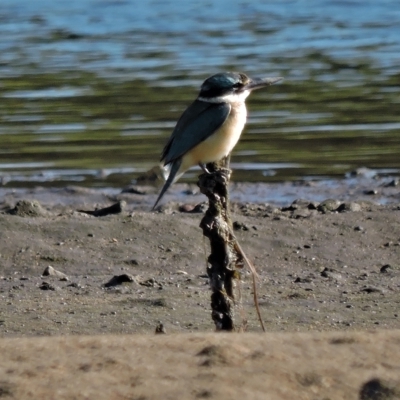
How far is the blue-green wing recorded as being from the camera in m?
7.17

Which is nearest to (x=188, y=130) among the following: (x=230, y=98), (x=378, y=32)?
(x=230, y=98)

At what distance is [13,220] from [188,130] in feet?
9.15

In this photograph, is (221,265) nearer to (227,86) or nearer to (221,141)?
(221,141)

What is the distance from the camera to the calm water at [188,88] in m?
12.7

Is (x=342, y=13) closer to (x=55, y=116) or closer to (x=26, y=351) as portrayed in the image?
(x=55, y=116)

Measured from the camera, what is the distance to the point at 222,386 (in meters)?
4.26

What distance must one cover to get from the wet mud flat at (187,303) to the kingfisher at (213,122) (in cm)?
64

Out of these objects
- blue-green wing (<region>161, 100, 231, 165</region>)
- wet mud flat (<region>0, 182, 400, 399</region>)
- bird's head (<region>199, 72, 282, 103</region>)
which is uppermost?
bird's head (<region>199, 72, 282, 103</region>)

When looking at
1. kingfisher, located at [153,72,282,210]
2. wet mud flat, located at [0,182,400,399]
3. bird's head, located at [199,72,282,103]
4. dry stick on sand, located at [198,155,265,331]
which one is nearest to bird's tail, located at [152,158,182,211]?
kingfisher, located at [153,72,282,210]

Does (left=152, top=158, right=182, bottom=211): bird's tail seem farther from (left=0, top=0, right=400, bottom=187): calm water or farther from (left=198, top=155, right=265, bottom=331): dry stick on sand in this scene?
(left=0, top=0, right=400, bottom=187): calm water

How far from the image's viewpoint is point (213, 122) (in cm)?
718

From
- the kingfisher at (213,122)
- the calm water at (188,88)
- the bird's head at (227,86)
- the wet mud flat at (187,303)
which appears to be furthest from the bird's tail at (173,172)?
Result: the calm water at (188,88)

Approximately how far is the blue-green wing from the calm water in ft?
14.8

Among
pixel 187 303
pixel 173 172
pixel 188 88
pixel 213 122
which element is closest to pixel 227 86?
pixel 213 122
